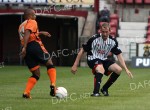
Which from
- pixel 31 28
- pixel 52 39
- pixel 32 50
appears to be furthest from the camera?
pixel 52 39

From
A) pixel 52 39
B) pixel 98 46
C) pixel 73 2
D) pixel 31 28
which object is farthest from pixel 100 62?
pixel 52 39

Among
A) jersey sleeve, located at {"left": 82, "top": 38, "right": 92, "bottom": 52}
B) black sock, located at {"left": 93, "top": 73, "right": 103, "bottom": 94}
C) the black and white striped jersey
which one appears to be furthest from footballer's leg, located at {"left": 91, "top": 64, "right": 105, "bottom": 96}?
jersey sleeve, located at {"left": 82, "top": 38, "right": 92, "bottom": 52}

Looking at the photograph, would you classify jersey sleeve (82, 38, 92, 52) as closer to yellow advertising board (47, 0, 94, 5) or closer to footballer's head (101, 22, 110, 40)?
footballer's head (101, 22, 110, 40)

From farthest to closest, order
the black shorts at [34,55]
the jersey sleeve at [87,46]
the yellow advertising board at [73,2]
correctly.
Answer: the yellow advertising board at [73,2], the jersey sleeve at [87,46], the black shorts at [34,55]

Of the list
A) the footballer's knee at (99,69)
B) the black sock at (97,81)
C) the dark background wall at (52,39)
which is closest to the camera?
the black sock at (97,81)

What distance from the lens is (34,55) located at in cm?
1398

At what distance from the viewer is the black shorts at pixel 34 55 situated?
45.7 feet

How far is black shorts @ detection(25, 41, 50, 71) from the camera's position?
13.9m

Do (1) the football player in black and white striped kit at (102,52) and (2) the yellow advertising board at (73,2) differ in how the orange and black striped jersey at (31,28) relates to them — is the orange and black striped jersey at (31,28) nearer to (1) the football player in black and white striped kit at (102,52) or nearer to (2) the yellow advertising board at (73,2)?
(1) the football player in black and white striped kit at (102,52)

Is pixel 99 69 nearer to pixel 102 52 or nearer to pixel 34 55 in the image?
pixel 102 52

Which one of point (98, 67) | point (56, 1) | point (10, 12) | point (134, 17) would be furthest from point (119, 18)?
point (98, 67)

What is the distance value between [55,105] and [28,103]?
687 mm

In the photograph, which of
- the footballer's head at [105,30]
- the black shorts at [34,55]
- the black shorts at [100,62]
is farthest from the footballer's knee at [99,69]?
the black shorts at [34,55]

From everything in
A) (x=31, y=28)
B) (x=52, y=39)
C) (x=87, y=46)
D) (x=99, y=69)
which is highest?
(x=31, y=28)
